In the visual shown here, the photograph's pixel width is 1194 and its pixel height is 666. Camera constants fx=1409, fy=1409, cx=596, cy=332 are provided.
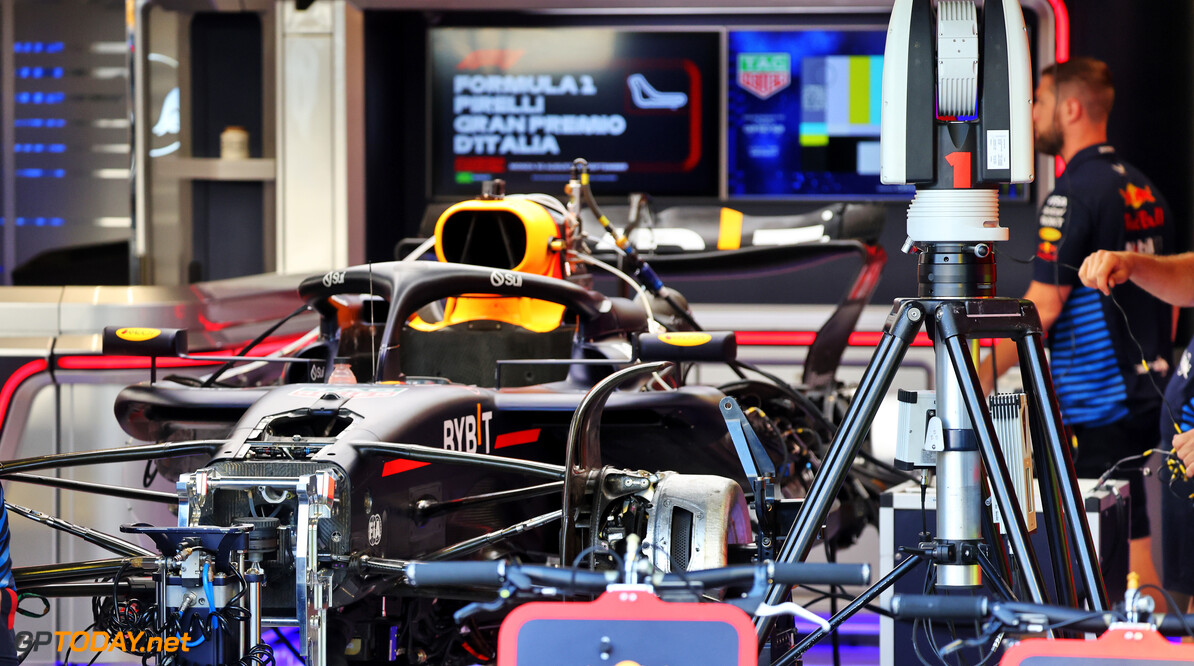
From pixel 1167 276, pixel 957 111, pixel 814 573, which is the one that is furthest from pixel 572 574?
pixel 1167 276

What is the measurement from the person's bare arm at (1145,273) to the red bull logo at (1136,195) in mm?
512

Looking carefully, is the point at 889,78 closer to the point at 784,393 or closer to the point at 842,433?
the point at 842,433

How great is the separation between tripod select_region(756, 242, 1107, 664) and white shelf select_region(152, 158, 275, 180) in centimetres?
417

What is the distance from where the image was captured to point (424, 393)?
126 inches

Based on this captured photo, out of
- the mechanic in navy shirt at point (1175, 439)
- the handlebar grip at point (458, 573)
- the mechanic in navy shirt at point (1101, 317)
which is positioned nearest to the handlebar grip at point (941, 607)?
the handlebar grip at point (458, 573)

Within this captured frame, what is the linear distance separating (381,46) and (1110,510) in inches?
221

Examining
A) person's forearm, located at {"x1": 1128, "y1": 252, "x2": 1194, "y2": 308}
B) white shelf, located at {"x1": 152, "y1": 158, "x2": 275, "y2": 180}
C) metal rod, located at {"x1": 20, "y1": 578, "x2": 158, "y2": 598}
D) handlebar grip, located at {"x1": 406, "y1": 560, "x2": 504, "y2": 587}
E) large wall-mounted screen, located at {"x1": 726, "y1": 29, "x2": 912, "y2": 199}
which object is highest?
large wall-mounted screen, located at {"x1": 726, "y1": 29, "x2": 912, "y2": 199}

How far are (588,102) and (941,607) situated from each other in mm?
6691

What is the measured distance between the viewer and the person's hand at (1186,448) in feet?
11.8

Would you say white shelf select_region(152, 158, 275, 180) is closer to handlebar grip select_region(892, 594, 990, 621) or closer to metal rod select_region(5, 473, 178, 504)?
metal rod select_region(5, 473, 178, 504)

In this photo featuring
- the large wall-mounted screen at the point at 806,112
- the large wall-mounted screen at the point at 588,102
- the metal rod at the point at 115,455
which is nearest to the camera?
the metal rod at the point at 115,455

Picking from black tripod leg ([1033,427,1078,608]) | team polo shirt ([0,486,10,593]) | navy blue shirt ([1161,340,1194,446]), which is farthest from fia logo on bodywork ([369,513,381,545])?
navy blue shirt ([1161,340,1194,446])

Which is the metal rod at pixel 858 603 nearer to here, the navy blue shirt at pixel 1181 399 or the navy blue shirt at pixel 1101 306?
the navy blue shirt at pixel 1181 399

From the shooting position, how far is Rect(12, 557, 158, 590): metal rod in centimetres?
273
